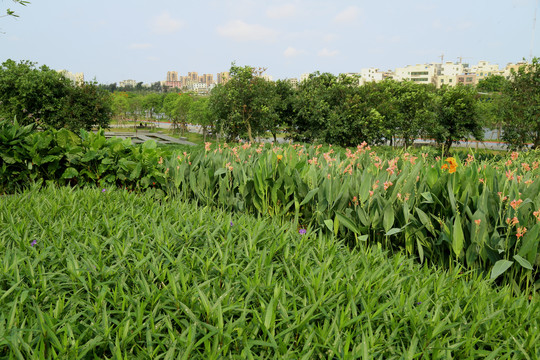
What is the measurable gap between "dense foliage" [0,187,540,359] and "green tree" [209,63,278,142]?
55.4 feet

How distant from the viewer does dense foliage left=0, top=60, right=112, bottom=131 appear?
68.1 ft

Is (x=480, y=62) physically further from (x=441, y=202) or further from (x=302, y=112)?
(x=441, y=202)

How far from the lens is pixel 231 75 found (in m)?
19.4

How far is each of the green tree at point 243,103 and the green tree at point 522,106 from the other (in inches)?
421

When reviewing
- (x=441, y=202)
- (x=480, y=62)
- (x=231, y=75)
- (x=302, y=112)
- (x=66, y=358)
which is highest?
(x=480, y=62)

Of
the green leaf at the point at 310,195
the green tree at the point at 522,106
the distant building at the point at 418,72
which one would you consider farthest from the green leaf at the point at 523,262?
Result: the distant building at the point at 418,72

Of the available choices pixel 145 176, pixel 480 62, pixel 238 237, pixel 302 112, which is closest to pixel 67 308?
pixel 238 237

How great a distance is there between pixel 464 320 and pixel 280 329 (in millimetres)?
759

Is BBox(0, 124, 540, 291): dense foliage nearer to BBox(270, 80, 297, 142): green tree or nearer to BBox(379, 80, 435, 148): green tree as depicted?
BBox(270, 80, 297, 142): green tree

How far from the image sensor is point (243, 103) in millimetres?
19266

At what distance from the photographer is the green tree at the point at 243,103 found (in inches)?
749

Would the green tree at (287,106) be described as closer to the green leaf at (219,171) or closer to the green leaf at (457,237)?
the green leaf at (219,171)

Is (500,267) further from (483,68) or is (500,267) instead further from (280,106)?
(483,68)

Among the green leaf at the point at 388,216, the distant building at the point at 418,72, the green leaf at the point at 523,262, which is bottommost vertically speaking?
the green leaf at the point at 523,262
